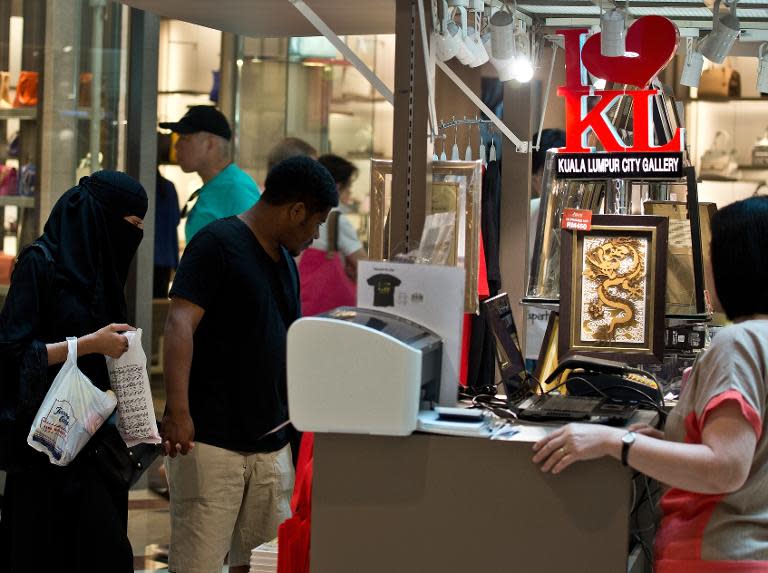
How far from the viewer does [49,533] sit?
3.27 meters

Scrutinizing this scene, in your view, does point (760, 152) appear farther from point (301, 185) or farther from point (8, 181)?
point (301, 185)

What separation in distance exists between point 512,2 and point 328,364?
5.12 feet

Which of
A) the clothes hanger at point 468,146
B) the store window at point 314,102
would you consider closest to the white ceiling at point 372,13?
the clothes hanger at point 468,146

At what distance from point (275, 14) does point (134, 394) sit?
1.33m

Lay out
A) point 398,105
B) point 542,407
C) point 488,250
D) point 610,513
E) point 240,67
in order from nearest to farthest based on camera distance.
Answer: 1. point 610,513
2. point 542,407
3. point 398,105
4. point 488,250
5. point 240,67

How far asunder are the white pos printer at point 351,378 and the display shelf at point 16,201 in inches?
A: 153

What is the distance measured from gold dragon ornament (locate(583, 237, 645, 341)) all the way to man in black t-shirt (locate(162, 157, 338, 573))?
2.90 feet

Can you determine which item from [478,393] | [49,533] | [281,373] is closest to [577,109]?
[478,393]

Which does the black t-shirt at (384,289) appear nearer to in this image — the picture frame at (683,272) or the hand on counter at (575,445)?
the hand on counter at (575,445)

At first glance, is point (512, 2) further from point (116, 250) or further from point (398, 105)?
point (116, 250)

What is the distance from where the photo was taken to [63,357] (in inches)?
125

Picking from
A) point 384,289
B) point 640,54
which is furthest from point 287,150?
point 384,289

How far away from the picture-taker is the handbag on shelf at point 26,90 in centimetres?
580

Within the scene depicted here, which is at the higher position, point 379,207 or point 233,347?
point 379,207
